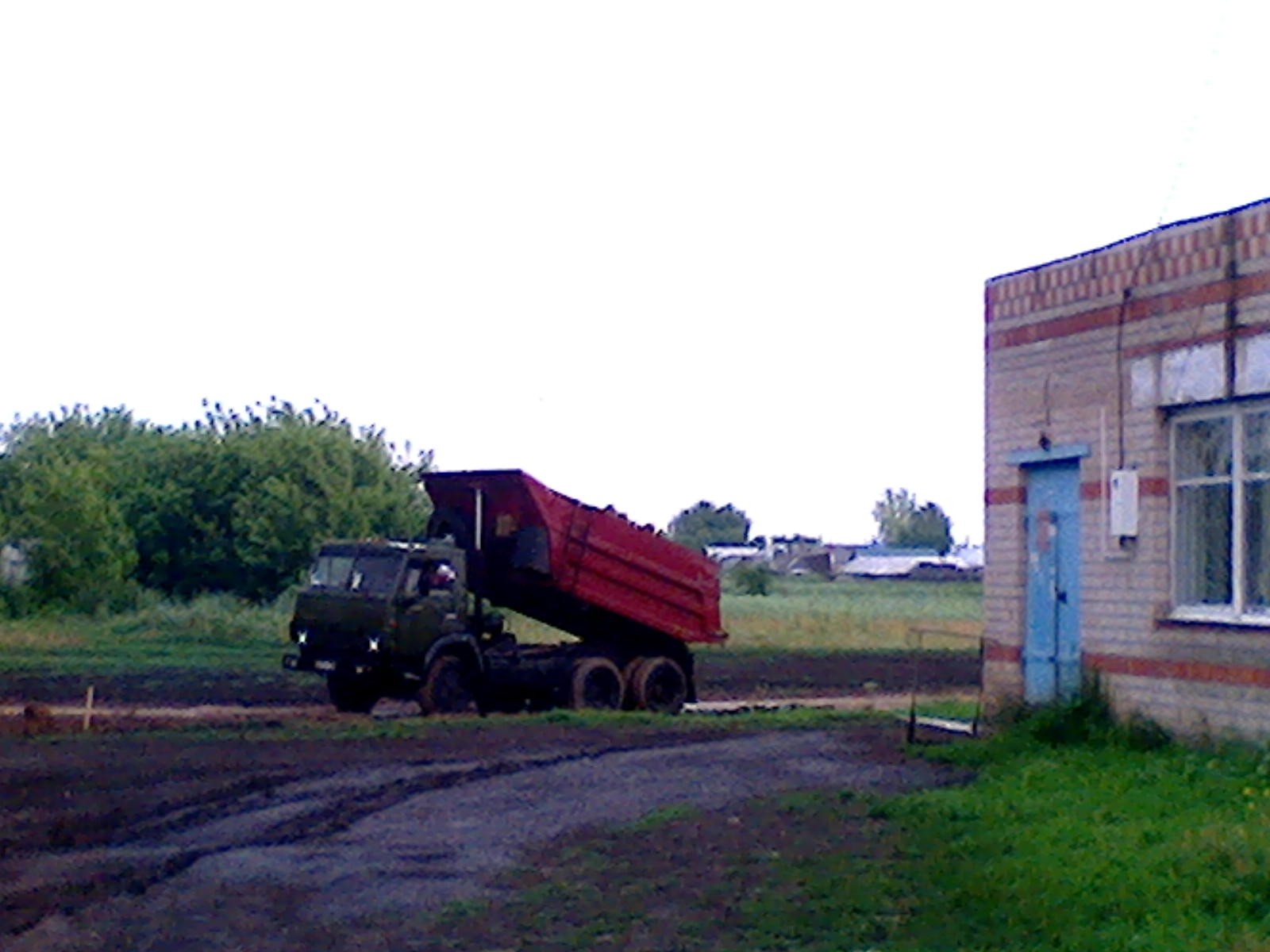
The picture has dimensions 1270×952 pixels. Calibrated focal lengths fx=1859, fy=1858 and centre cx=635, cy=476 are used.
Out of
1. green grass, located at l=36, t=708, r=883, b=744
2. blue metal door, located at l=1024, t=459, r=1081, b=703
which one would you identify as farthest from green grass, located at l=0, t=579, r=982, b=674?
blue metal door, located at l=1024, t=459, r=1081, b=703

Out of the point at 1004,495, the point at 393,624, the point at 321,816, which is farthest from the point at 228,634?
the point at 321,816

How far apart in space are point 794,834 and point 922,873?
168 cm

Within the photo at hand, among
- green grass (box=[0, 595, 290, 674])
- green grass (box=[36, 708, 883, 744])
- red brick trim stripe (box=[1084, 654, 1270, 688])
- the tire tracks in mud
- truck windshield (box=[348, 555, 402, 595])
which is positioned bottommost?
the tire tracks in mud

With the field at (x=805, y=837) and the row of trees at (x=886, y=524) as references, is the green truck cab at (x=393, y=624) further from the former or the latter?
the row of trees at (x=886, y=524)

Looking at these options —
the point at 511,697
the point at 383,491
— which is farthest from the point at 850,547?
the point at 511,697

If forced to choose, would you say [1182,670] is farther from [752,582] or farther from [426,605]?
[752,582]

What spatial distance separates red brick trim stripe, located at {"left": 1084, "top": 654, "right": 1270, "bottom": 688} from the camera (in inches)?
542

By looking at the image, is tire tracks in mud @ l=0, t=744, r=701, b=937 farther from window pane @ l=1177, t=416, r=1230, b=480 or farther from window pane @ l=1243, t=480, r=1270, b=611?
window pane @ l=1243, t=480, r=1270, b=611

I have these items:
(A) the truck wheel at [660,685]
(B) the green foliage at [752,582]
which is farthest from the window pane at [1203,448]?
(B) the green foliage at [752,582]

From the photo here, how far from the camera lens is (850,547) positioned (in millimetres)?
134875

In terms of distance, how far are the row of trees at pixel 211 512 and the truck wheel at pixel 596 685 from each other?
897 inches

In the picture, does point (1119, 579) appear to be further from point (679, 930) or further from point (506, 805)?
point (679, 930)

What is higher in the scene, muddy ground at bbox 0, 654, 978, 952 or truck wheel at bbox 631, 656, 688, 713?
truck wheel at bbox 631, 656, 688, 713

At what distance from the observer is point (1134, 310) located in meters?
15.4
